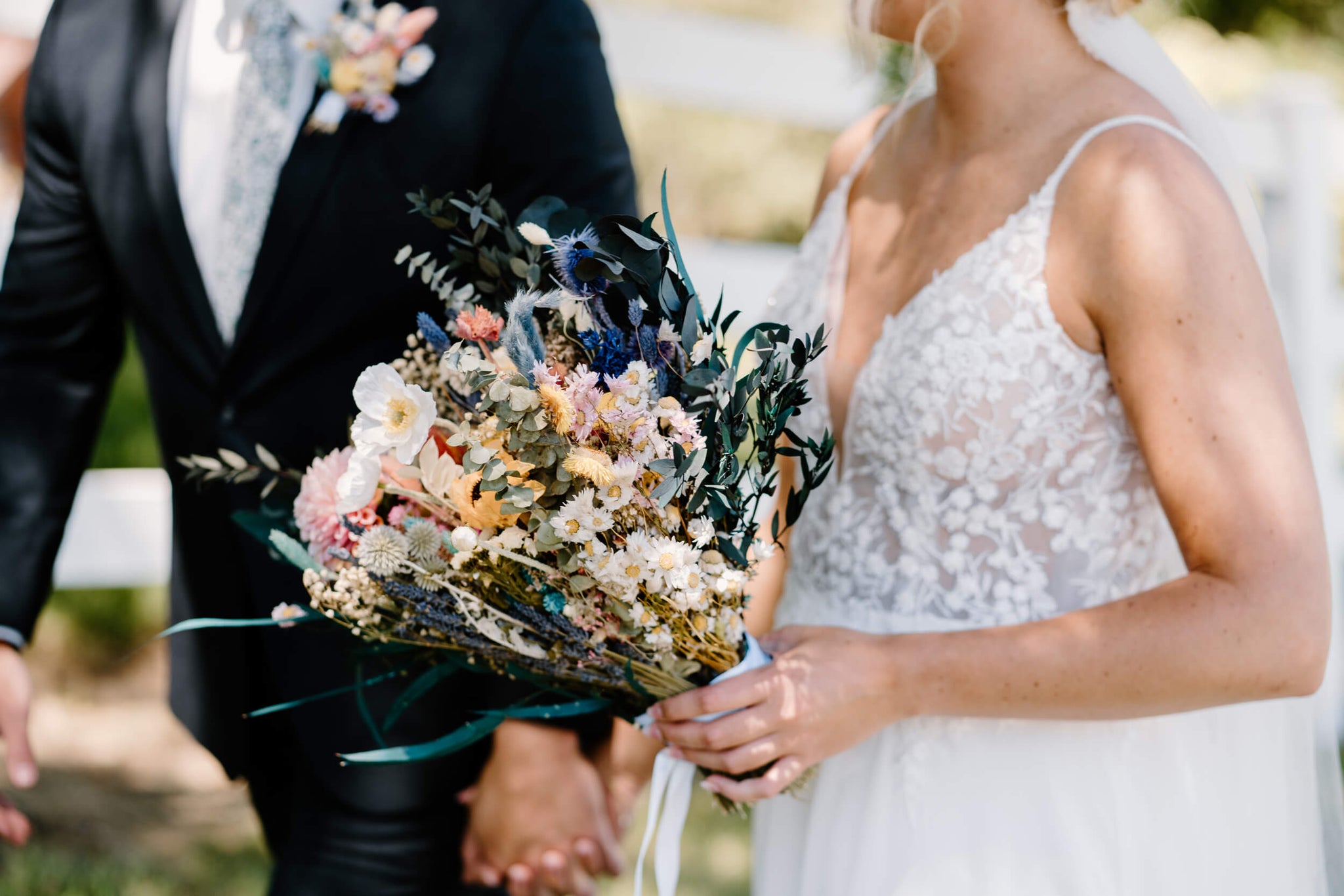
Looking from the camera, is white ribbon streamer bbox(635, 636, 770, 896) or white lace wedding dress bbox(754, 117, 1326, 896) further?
white lace wedding dress bbox(754, 117, 1326, 896)

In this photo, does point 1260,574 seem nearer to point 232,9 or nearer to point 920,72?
point 920,72

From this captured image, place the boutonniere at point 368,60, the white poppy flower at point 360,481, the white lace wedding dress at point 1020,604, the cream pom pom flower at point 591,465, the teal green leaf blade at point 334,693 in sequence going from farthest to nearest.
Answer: the boutonniere at point 368,60, the white lace wedding dress at point 1020,604, the teal green leaf blade at point 334,693, the white poppy flower at point 360,481, the cream pom pom flower at point 591,465

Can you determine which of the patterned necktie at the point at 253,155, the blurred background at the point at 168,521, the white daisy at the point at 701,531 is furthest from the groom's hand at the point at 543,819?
the blurred background at the point at 168,521

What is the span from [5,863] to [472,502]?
3075mm

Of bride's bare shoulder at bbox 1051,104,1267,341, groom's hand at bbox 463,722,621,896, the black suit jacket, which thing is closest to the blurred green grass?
the black suit jacket

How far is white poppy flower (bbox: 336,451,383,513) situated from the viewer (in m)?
1.30

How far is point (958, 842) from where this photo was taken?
1.66 meters

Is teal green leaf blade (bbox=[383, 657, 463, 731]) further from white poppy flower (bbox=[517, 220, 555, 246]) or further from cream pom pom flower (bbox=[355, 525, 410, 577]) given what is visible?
white poppy flower (bbox=[517, 220, 555, 246])

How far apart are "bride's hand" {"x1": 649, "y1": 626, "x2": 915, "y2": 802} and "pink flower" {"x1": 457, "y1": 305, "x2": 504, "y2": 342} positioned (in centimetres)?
52

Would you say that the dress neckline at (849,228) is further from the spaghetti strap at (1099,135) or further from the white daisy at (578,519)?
the white daisy at (578,519)

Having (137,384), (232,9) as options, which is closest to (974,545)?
(232,9)

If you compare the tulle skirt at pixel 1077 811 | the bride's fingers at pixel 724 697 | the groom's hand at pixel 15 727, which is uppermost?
the bride's fingers at pixel 724 697

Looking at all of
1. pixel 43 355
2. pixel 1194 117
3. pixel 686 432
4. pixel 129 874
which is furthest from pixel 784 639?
pixel 129 874

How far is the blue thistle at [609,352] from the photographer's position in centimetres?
128
